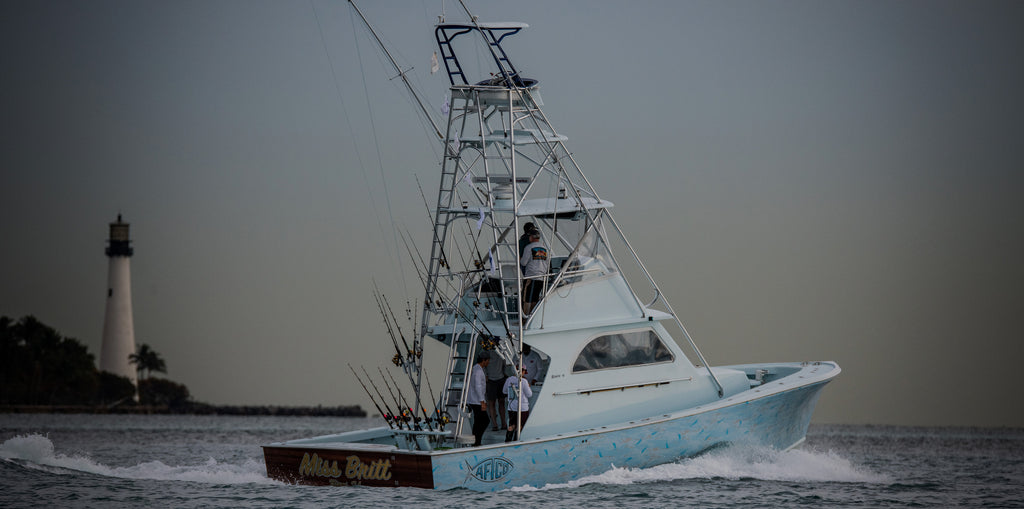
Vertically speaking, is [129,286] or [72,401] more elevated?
[129,286]

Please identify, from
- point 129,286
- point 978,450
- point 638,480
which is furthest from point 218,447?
point 129,286

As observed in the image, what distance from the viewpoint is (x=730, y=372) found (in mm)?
19422

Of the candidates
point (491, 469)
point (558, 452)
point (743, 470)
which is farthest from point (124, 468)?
point (743, 470)

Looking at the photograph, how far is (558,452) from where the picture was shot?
16969mm

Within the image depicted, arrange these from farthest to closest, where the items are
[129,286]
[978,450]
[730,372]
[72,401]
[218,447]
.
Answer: [72,401] < [129,286] < [978,450] < [218,447] < [730,372]

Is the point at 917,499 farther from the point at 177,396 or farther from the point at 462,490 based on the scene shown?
the point at 177,396

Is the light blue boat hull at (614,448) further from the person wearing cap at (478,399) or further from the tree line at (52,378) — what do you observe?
the tree line at (52,378)

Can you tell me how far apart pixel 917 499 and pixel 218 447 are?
21090 millimetres

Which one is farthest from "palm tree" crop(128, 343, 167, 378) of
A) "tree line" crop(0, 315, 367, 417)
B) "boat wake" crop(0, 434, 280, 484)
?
"boat wake" crop(0, 434, 280, 484)

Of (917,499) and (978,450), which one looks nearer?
(917,499)

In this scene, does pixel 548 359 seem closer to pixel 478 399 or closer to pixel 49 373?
pixel 478 399

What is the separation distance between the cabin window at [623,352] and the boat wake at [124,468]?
4.90m

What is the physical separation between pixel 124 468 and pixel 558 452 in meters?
8.11

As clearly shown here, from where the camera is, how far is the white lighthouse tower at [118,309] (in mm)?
66625
